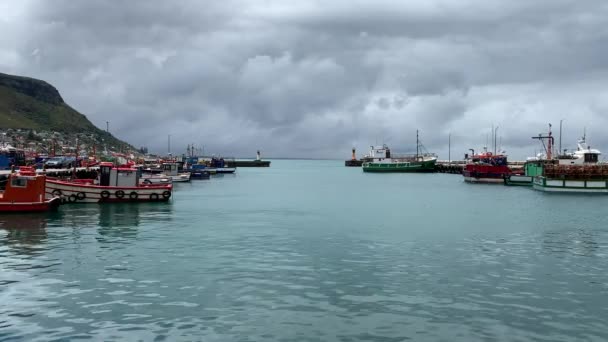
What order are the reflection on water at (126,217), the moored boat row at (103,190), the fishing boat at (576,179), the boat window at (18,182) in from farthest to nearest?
the fishing boat at (576,179) → the moored boat row at (103,190) → the boat window at (18,182) → the reflection on water at (126,217)

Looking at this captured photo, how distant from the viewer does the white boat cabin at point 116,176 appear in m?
63.3

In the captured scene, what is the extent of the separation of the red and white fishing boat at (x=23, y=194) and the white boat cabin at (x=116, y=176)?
1522 cm

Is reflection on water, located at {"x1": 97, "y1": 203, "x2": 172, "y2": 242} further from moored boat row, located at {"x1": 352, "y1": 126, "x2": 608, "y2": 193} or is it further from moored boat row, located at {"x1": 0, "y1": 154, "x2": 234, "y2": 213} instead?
moored boat row, located at {"x1": 352, "y1": 126, "x2": 608, "y2": 193}

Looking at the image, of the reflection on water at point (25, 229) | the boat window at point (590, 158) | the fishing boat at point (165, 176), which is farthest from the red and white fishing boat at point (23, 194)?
the boat window at point (590, 158)

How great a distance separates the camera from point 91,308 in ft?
60.0

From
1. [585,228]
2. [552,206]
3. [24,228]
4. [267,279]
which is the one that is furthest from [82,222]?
[552,206]

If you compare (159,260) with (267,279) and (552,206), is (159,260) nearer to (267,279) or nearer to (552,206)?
(267,279)

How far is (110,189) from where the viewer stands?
201ft

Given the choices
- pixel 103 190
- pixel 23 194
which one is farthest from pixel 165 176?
pixel 23 194

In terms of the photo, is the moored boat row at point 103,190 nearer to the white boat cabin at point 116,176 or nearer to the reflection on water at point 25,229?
the white boat cabin at point 116,176

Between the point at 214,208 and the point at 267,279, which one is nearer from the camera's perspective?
the point at 267,279

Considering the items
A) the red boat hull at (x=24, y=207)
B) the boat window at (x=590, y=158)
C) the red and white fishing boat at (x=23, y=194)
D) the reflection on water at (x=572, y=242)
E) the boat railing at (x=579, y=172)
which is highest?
the boat window at (x=590, y=158)

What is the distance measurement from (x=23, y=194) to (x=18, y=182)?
4.06ft

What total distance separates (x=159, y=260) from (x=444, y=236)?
20.6 meters
